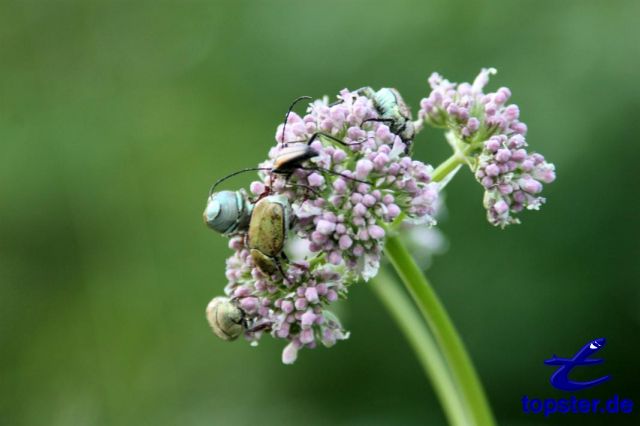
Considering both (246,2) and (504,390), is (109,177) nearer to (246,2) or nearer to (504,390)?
(246,2)

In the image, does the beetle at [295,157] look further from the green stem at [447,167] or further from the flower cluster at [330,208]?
the green stem at [447,167]

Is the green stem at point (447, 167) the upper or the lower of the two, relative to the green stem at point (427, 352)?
upper

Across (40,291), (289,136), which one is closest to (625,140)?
(289,136)

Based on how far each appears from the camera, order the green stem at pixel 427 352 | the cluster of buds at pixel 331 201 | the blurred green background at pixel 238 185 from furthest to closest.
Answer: the blurred green background at pixel 238 185 < the green stem at pixel 427 352 < the cluster of buds at pixel 331 201

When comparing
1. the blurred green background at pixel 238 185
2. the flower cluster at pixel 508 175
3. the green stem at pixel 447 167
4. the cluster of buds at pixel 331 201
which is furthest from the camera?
the blurred green background at pixel 238 185

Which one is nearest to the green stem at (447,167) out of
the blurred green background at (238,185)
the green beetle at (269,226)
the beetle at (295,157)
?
the beetle at (295,157)

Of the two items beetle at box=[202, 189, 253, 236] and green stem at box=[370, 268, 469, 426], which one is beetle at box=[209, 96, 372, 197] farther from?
green stem at box=[370, 268, 469, 426]

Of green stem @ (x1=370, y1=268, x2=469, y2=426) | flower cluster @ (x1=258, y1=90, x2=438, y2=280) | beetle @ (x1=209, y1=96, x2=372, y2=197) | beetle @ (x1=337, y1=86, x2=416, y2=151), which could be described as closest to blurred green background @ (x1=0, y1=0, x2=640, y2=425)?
green stem @ (x1=370, y1=268, x2=469, y2=426)
